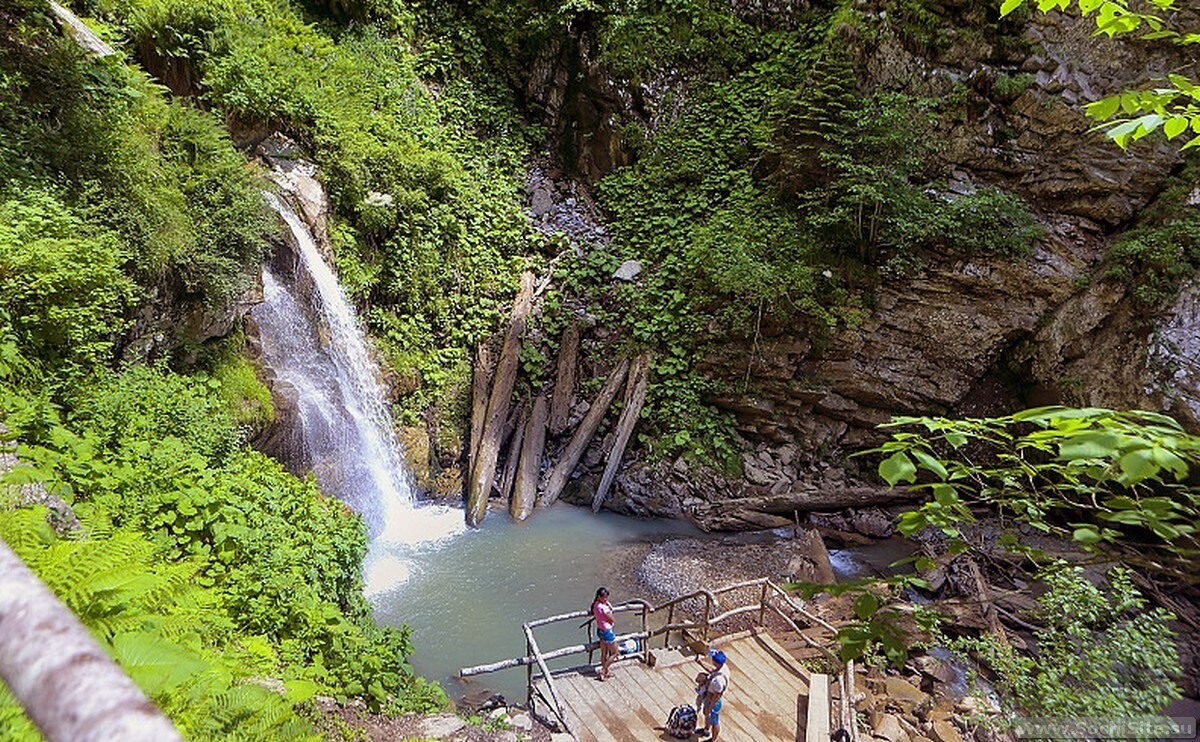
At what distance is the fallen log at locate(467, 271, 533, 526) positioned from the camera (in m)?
9.68

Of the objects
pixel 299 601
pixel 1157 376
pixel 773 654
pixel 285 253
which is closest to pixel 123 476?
pixel 299 601

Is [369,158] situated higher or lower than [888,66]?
lower

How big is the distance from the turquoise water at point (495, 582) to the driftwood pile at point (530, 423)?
1.58 ft

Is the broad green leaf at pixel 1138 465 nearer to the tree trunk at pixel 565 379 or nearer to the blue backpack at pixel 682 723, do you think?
the blue backpack at pixel 682 723

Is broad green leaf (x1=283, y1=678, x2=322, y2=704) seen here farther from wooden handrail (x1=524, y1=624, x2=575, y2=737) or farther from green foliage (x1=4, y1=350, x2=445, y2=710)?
wooden handrail (x1=524, y1=624, x2=575, y2=737)

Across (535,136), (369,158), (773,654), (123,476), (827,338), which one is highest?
(535,136)

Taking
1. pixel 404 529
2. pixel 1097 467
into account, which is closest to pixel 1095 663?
pixel 1097 467

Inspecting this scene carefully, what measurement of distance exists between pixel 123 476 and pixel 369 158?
7.14 meters

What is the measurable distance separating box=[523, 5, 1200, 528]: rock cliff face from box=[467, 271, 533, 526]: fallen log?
237 centimetres

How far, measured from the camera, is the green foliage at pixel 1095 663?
3.99 metres

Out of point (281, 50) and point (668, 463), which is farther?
point (668, 463)

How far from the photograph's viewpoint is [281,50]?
9766 millimetres

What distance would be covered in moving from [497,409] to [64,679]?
9964mm

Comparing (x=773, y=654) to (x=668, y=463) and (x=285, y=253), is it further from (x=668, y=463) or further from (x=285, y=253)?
(x=285, y=253)
